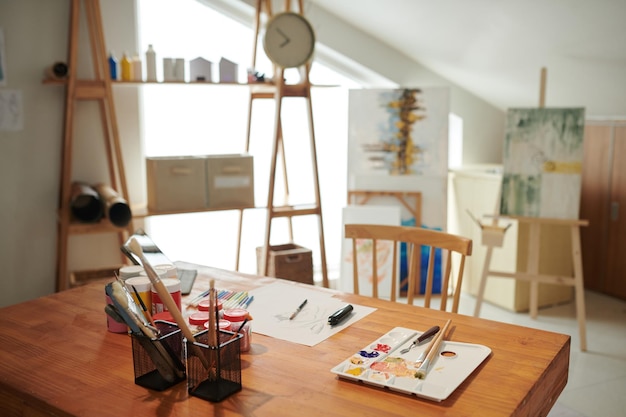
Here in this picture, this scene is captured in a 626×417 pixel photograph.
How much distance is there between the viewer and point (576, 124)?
3.29m

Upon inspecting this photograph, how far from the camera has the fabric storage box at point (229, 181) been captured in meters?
3.34

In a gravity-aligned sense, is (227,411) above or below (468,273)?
above

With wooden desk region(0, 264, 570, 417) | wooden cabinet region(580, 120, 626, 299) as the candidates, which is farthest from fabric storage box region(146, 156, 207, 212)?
wooden cabinet region(580, 120, 626, 299)

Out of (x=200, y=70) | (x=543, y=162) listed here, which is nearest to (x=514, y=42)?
(x=543, y=162)

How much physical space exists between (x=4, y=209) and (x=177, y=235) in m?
1.19

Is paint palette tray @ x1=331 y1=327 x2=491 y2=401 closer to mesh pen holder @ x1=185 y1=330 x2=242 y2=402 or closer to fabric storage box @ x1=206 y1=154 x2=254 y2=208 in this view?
mesh pen holder @ x1=185 y1=330 x2=242 y2=402

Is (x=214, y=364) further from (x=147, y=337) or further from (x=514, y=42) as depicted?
(x=514, y=42)

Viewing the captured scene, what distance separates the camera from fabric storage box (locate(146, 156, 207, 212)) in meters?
3.22

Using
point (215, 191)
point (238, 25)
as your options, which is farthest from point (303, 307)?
point (238, 25)

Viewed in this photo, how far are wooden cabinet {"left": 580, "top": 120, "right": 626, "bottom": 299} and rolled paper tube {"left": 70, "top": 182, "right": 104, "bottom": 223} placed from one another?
10.1ft

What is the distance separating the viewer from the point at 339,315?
1659mm

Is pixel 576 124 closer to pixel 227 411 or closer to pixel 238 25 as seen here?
pixel 238 25

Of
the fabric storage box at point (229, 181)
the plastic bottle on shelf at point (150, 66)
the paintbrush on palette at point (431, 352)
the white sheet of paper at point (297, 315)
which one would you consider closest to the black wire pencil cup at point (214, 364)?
the white sheet of paper at point (297, 315)

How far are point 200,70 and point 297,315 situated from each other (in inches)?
80.0
